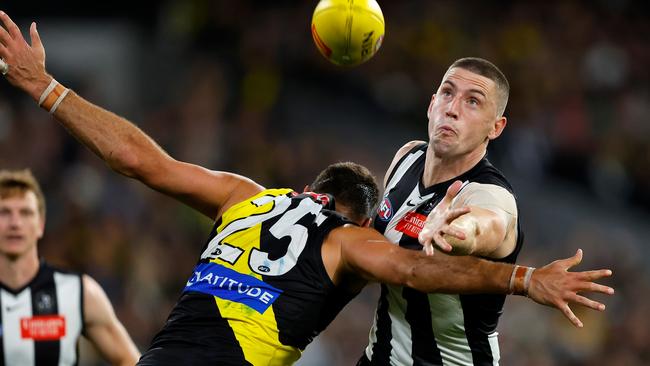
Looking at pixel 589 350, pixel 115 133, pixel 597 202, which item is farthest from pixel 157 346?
pixel 597 202

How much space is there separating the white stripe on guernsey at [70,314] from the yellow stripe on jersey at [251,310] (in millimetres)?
2115

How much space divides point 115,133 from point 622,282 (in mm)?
8682

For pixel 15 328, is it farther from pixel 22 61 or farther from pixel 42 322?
pixel 22 61

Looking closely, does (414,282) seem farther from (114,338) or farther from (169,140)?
(169,140)

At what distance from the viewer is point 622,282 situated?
1267cm

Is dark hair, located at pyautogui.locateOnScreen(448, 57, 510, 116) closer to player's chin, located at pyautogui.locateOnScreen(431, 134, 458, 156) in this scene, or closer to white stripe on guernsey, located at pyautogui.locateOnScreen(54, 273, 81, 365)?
player's chin, located at pyautogui.locateOnScreen(431, 134, 458, 156)

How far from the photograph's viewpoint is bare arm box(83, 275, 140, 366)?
22.9 feet

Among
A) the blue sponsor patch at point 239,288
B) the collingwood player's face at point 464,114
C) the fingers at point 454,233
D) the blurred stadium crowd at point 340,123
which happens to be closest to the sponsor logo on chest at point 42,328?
the blue sponsor patch at point 239,288

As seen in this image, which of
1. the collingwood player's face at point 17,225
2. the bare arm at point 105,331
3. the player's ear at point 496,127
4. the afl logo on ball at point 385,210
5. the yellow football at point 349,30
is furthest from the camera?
the collingwood player's face at point 17,225

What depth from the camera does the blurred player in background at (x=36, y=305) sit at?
7039mm

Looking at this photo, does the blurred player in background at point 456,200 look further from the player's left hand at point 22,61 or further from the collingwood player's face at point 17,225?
the collingwood player's face at point 17,225

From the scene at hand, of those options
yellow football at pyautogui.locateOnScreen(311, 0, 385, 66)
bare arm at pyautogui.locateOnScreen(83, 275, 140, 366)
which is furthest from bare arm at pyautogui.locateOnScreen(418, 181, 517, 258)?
bare arm at pyautogui.locateOnScreen(83, 275, 140, 366)

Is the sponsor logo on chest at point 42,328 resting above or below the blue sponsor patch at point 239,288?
below

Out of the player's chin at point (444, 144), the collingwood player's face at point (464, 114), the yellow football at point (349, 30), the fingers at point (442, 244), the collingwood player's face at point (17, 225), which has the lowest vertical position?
the collingwood player's face at point (17, 225)
